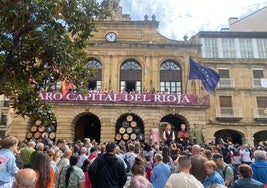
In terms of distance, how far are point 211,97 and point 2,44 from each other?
78.5 ft

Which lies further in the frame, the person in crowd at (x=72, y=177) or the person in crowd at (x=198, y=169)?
the person in crowd at (x=72, y=177)

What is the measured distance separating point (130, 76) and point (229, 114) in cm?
1111

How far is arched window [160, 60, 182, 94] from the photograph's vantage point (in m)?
27.0

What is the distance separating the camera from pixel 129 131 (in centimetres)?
2308

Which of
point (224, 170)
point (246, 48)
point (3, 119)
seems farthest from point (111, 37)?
point (224, 170)

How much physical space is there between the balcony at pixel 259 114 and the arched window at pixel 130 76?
40.6 feet

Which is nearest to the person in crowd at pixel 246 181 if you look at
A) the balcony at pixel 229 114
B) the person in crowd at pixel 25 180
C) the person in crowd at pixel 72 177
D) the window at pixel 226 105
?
the person in crowd at pixel 72 177

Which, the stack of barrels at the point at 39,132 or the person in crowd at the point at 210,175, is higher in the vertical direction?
the stack of barrels at the point at 39,132

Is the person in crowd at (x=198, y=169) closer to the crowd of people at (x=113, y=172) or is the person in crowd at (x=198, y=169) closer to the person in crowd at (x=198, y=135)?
the crowd of people at (x=113, y=172)

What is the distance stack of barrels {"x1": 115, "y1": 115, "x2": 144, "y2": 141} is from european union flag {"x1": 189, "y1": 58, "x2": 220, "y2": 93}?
22.4 ft

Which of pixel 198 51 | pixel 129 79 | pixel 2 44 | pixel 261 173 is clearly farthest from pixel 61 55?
pixel 198 51

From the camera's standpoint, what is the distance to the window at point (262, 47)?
30.4 metres

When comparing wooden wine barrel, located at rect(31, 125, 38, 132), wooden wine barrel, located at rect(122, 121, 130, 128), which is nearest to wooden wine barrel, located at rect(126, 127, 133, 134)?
wooden wine barrel, located at rect(122, 121, 130, 128)

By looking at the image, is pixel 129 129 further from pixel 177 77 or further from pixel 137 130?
pixel 177 77
